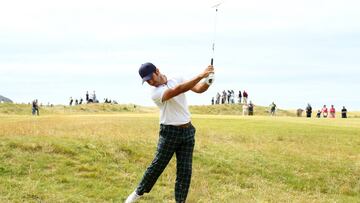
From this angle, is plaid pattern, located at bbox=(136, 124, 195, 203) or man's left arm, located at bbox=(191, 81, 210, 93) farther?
plaid pattern, located at bbox=(136, 124, 195, 203)

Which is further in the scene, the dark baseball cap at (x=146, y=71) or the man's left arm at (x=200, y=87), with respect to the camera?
the dark baseball cap at (x=146, y=71)

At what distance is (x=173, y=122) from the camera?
823cm

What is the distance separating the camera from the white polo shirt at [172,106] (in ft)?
26.5

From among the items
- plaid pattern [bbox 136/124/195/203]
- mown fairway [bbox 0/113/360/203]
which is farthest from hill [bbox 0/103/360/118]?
plaid pattern [bbox 136/124/195/203]

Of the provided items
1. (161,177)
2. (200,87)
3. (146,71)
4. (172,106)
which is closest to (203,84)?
(200,87)

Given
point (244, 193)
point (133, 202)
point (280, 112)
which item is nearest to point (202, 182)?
point (244, 193)

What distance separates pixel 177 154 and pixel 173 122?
2.14ft

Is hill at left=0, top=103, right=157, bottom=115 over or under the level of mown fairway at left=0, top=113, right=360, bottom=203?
over

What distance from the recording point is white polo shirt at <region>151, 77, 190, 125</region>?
318 inches

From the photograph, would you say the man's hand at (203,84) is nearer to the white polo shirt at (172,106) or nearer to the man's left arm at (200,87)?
the man's left arm at (200,87)

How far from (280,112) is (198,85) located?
69.1 metres

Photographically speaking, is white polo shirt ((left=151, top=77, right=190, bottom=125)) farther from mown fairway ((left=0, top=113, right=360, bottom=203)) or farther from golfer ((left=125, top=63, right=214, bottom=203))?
mown fairway ((left=0, top=113, right=360, bottom=203))

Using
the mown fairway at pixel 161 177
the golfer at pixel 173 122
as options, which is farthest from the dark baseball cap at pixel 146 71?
the mown fairway at pixel 161 177

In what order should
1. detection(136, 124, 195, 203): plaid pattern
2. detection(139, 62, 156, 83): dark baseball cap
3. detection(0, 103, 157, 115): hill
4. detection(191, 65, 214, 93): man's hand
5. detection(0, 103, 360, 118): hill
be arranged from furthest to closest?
detection(0, 103, 360, 118): hill → detection(0, 103, 157, 115): hill → detection(136, 124, 195, 203): plaid pattern → detection(139, 62, 156, 83): dark baseball cap → detection(191, 65, 214, 93): man's hand
